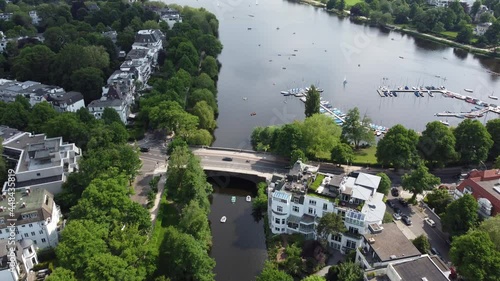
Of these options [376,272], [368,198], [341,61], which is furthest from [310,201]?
[341,61]

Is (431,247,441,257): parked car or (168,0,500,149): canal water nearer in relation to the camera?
(431,247,441,257): parked car

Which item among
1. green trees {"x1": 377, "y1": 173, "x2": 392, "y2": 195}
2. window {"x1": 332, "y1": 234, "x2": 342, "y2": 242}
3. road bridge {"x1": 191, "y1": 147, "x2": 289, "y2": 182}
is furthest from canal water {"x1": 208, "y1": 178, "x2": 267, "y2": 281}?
green trees {"x1": 377, "y1": 173, "x2": 392, "y2": 195}

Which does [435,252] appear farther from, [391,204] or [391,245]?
[391,204]

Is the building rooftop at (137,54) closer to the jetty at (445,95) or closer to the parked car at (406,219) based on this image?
the jetty at (445,95)

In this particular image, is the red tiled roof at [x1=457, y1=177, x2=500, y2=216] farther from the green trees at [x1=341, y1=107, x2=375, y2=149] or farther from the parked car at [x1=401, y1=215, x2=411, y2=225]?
the green trees at [x1=341, y1=107, x2=375, y2=149]

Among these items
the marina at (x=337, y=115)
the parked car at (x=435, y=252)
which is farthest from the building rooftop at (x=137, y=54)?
the parked car at (x=435, y=252)

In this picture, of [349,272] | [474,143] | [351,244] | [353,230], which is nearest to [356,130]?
[474,143]
